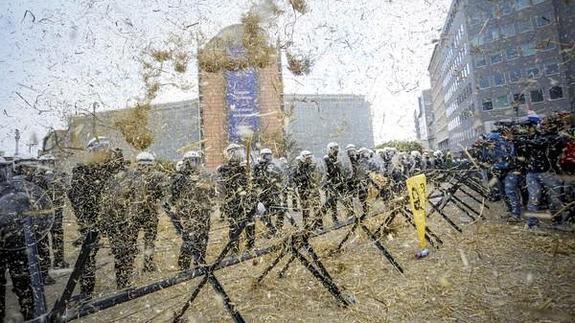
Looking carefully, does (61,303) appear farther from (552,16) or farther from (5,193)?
(552,16)

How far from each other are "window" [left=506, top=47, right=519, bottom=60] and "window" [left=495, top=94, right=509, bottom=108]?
4.61m

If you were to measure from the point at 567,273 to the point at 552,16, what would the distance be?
41.7 m

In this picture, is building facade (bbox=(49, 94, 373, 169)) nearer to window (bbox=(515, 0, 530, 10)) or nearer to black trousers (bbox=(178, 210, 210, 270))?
black trousers (bbox=(178, 210, 210, 270))

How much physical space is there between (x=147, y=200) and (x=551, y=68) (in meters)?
45.4

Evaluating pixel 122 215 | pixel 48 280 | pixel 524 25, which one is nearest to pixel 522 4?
pixel 524 25

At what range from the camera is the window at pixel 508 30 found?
3827cm

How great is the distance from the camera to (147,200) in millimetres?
4664

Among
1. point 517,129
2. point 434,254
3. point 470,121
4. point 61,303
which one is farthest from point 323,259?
point 470,121

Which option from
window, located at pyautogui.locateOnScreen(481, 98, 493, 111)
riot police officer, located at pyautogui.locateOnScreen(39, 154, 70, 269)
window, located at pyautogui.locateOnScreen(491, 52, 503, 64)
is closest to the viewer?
riot police officer, located at pyautogui.locateOnScreen(39, 154, 70, 269)

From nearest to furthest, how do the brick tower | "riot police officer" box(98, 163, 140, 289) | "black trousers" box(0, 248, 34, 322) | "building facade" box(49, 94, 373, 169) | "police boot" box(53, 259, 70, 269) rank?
"black trousers" box(0, 248, 34, 322), "riot police officer" box(98, 163, 140, 289), "building facade" box(49, 94, 373, 169), "police boot" box(53, 259, 70, 269), the brick tower

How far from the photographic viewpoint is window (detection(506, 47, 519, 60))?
38.0 metres

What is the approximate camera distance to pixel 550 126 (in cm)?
563

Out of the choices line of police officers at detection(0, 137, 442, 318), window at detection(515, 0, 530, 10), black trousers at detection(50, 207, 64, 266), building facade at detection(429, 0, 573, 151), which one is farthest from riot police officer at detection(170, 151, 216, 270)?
window at detection(515, 0, 530, 10)

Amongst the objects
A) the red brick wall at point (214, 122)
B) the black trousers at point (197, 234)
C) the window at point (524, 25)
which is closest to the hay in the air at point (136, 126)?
the black trousers at point (197, 234)
